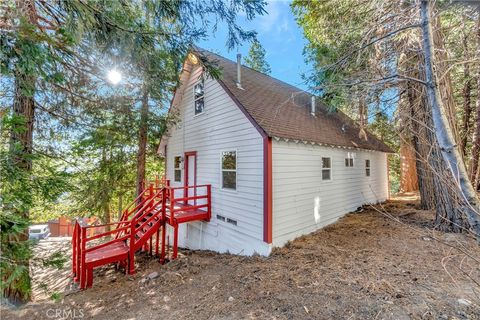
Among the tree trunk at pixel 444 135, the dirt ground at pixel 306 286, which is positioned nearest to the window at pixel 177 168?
the dirt ground at pixel 306 286

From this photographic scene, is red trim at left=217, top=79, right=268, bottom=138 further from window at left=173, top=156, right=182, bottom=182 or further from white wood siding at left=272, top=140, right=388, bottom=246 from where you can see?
window at left=173, top=156, right=182, bottom=182

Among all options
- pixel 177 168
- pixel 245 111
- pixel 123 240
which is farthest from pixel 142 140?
pixel 245 111

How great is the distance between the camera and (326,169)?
7844mm

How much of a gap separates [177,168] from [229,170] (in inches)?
156

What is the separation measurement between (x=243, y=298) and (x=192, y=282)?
4.68 feet

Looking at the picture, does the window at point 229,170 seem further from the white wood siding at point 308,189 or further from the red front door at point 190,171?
the red front door at point 190,171

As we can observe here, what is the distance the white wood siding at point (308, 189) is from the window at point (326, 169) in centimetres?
17

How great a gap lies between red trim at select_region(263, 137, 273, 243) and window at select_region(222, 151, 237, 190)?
4.36 feet

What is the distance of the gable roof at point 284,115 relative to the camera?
6.42 metres

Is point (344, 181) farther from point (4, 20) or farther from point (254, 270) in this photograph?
point (4, 20)

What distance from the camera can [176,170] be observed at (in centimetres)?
1026

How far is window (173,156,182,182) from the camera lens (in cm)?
994

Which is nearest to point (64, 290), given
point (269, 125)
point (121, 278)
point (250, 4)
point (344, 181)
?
point (121, 278)

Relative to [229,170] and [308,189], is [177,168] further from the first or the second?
[308,189]
